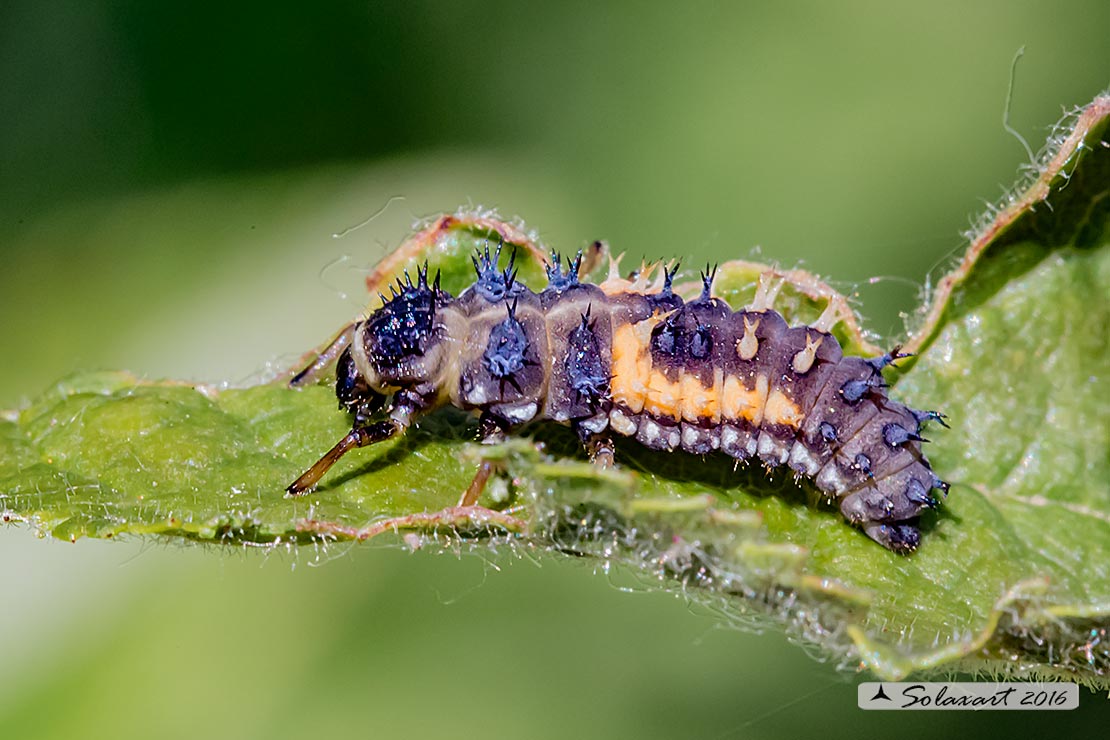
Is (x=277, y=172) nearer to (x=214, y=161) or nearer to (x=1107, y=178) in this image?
(x=214, y=161)

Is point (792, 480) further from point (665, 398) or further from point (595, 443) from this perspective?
point (595, 443)

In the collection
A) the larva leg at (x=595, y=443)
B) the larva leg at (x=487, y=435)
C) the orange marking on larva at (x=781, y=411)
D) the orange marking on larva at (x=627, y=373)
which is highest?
the orange marking on larva at (x=627, y=373)

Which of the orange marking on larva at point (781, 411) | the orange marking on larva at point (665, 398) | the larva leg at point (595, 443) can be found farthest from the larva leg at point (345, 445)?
the orange marking on larva at point (781, 411)

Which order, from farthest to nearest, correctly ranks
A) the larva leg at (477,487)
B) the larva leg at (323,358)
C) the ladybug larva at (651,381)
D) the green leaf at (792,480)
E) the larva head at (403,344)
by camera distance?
the larva leg at (323,358)
the larva head at (403,344)
the ladybug larva at (651,381)
the larva leg at (477,487)
the green leaf at (792,480)

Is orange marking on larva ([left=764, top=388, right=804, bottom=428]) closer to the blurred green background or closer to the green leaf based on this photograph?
the green leaf

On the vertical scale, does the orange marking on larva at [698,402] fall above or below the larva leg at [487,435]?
above

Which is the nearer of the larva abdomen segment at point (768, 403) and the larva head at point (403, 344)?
the larva abdomen segment at point (768, 403)

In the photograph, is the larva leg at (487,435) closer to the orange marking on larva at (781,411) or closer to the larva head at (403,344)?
the larva head at (403,344)
